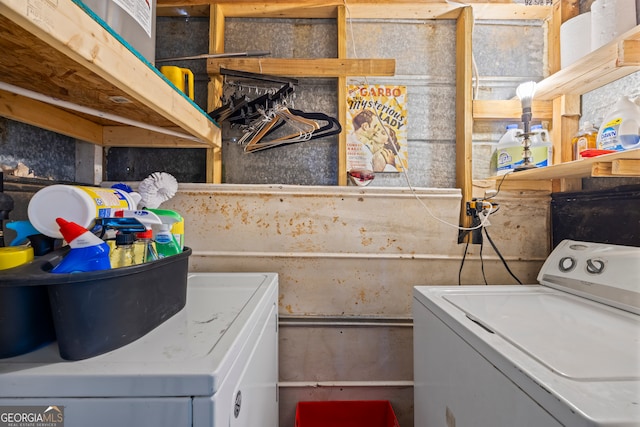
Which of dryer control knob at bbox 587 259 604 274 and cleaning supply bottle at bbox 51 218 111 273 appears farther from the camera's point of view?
dryer control knob at bbox 587 259 604 274

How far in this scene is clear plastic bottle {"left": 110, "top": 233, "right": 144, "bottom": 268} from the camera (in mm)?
647

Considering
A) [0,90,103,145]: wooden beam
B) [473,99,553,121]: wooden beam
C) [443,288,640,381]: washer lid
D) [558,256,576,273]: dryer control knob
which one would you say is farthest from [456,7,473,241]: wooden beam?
[0,90,103,145]: wooden beam

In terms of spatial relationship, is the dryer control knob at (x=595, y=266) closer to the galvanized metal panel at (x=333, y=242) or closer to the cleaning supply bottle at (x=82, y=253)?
the galvanized metal panel at (x=333, y=242)

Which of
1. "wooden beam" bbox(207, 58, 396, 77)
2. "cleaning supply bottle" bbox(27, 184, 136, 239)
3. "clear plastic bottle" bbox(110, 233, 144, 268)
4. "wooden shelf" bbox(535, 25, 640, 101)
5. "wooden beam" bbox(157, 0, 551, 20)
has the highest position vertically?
"wooden beam" bbox(157, 0, 551, 20)

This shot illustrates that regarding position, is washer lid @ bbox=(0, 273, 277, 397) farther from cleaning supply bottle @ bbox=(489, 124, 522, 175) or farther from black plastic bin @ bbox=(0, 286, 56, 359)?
cleaning supply bottle @ bbox=(489, 124, 522, 175)

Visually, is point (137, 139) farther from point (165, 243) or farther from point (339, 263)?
point (339, 263)

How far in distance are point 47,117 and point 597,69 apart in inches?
85.9

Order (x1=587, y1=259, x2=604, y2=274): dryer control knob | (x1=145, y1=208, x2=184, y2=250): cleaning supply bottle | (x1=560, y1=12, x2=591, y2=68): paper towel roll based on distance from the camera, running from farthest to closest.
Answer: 1. (x1=560, y1=12, x2=591, y2=68): paper towel roll
2. (x1=587, y1=259, x2=604, y2=274): dryer control knob
3. (x1=145, y1=208, x2=184, y2=250): cleaning supply bottle

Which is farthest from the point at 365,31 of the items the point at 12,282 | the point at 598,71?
the point at 12,282

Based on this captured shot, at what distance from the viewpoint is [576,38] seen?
136 cm

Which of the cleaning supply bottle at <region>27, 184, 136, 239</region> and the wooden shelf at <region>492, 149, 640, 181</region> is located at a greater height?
the wooden shelf at <region>492, 149, 640, 181</region>

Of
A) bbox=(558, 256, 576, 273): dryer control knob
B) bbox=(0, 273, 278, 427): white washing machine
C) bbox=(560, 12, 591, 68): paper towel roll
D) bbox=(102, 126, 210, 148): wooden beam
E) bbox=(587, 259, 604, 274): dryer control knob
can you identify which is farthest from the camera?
bbox=(102, 126, 210, 148): wooden beam

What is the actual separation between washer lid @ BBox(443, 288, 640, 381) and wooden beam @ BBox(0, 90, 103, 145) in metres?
1.63

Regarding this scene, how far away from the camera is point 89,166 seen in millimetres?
1461
